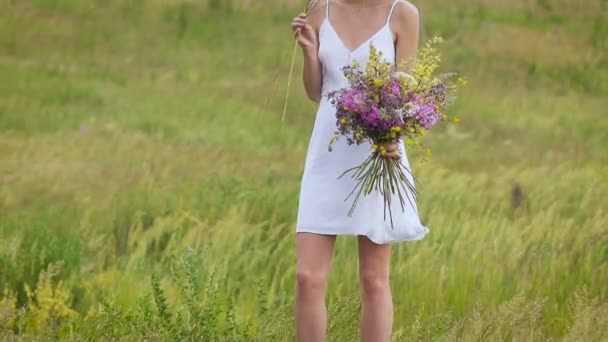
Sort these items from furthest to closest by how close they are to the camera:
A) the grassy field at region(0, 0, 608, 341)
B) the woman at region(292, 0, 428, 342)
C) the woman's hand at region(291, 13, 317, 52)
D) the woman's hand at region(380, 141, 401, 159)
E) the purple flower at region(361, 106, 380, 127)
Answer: the grassy field at region(0, 0, 608, 341)
the woman's hand at region(291, 13, 317, 52)
the woman at region(292, 0, 428, 342)
the woman's hand at region(380, 141, 401, 159)
the purple flower at region(361, 106, 380, 127)

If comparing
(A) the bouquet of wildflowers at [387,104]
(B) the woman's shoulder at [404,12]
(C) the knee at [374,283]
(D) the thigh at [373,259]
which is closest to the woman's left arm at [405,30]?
(B) the woman's shoulder at [404,12]

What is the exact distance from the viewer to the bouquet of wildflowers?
5.77m

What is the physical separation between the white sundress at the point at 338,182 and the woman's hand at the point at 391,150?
121 millimetres

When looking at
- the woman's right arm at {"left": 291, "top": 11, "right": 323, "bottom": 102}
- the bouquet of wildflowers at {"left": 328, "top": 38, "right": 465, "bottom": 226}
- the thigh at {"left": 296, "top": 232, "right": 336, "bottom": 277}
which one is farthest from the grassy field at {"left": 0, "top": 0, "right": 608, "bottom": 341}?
the bouquet of wildflowers at {"left": 328, "top": 38, "right": 465, "bottom": 226}

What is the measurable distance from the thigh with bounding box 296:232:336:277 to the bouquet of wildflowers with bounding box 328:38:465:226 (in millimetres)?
218

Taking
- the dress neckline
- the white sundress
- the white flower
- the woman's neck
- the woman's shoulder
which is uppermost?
the woman's neck

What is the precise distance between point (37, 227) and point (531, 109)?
776 centimetres

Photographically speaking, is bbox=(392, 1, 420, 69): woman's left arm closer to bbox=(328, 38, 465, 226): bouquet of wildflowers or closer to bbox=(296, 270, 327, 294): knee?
bbox=(328, 38, 465, 226): bouquet of wildflowers

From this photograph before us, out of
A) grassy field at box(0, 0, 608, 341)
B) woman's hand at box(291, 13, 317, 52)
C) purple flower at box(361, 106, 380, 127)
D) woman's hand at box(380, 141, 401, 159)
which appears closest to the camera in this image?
purple flower at box(361, 106, 380, 127)

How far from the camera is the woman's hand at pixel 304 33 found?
20.3 feet

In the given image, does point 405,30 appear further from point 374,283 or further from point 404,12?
point 374,283

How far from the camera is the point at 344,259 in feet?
28.0

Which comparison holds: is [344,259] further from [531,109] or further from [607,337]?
[531,109]

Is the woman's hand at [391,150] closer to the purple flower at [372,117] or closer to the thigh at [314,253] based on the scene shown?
the purple flower at [372,117]
